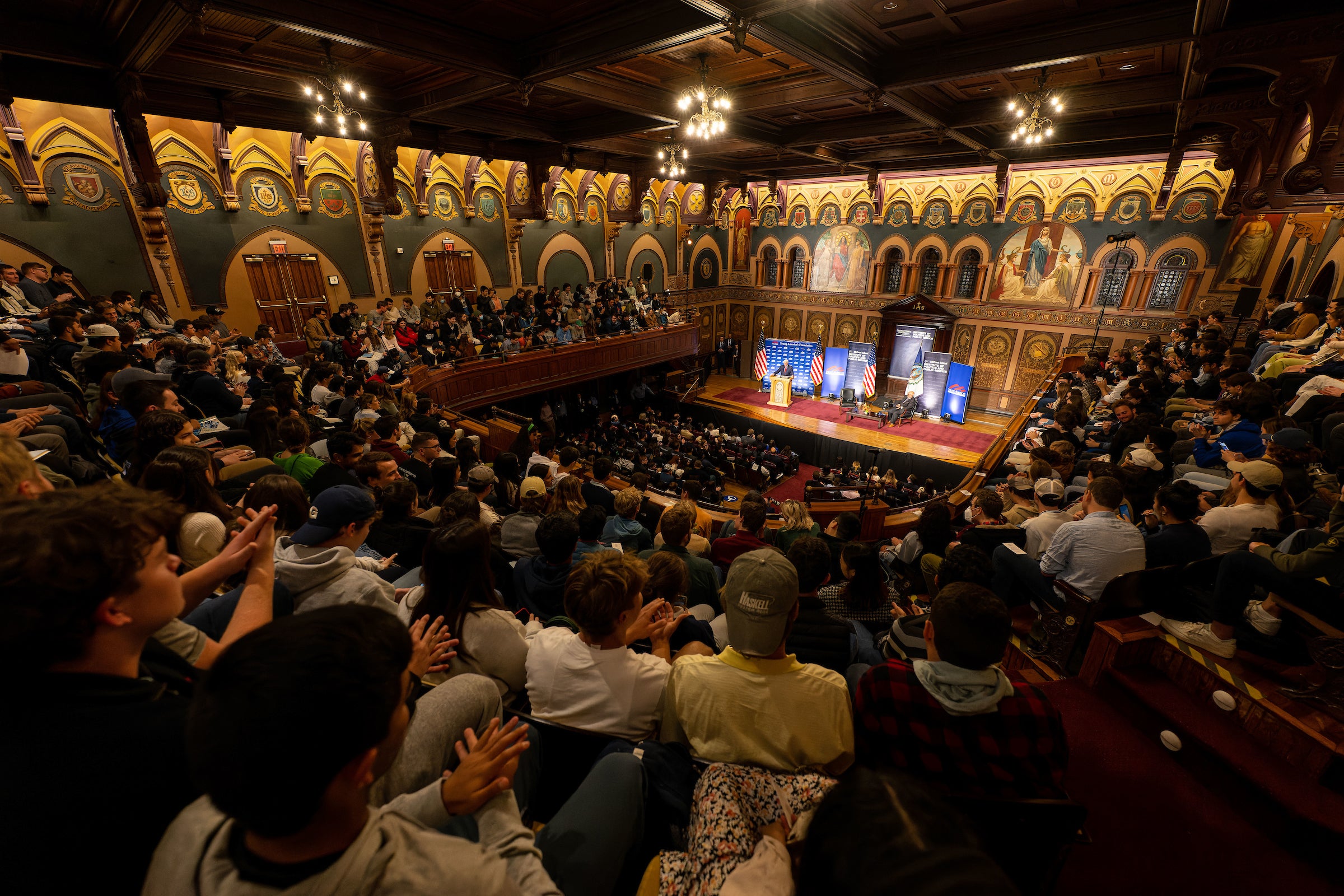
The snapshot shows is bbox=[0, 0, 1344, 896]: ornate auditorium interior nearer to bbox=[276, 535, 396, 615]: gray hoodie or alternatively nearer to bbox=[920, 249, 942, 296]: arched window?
bbox=[276, 535, 396, 615]: gray hoodie

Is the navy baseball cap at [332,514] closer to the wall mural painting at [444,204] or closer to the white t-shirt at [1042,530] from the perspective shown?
the white t-shirt at [1042,530]

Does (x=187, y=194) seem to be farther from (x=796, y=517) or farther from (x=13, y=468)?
(x=796, y=517)

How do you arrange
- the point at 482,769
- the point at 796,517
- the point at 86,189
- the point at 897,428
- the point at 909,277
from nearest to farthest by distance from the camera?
the point at 482,769 → the point at 796,517 → the point at 86,189 → the point at 897,428 → the point at 909,277

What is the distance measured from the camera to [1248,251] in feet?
40.8

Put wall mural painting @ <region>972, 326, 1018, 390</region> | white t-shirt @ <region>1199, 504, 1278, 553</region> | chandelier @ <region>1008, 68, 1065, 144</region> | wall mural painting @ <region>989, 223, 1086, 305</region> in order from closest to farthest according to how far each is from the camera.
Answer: white t-shirt @ <region>1199, 504, 1278, 553</region> < chandelier @ <region>1008, 68, 1065, 144</region> < wall mural painting @ <region>989, 223, 1086, 305</region> < wall mural painting @ <region>972, 326, 1018, 390</region>

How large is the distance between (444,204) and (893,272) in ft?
Answer: 46.6

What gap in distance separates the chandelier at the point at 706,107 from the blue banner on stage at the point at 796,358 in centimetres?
1340

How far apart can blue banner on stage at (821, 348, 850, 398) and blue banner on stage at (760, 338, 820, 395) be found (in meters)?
0.46

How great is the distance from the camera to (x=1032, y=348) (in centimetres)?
1605

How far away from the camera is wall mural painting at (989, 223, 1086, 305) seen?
15062 mm

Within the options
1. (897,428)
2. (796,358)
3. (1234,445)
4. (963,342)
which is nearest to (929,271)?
(963,342)

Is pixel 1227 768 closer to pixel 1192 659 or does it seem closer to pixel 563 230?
pixel 1192 659

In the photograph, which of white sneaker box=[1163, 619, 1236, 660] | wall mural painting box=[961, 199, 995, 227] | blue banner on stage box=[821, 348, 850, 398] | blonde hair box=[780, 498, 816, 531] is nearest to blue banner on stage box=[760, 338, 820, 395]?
blue banner on stage box=[821, 348, 850, 398]

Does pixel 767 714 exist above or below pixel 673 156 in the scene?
below
